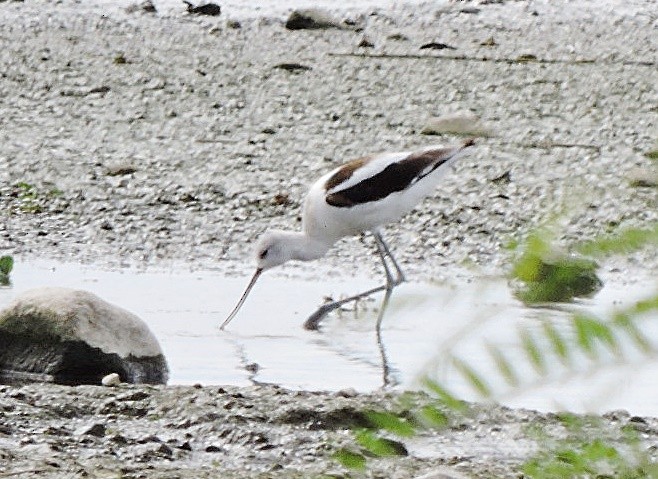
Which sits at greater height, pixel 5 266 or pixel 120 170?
pixel 120 170

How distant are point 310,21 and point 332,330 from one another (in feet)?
46.8

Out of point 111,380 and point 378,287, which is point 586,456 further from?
point 378,287

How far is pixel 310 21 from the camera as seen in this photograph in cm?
1554

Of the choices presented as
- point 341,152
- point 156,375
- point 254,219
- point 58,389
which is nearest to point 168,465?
point 58,389

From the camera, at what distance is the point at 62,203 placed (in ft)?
30.1

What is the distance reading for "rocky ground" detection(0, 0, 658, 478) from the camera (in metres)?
4.50

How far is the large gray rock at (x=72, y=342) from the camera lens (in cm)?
533

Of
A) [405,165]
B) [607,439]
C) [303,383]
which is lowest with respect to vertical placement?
[303,383]

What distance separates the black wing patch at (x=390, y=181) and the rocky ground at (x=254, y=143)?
444 mm

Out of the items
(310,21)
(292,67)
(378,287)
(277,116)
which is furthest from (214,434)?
(310,21)

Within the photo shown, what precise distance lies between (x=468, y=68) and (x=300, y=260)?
5.77 m

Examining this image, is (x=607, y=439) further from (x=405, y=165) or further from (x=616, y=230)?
(x=405, y=165)

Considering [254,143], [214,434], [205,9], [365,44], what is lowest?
[214,434]

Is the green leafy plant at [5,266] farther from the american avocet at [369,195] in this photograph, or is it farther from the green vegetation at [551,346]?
the green vegetation at [551,346]
